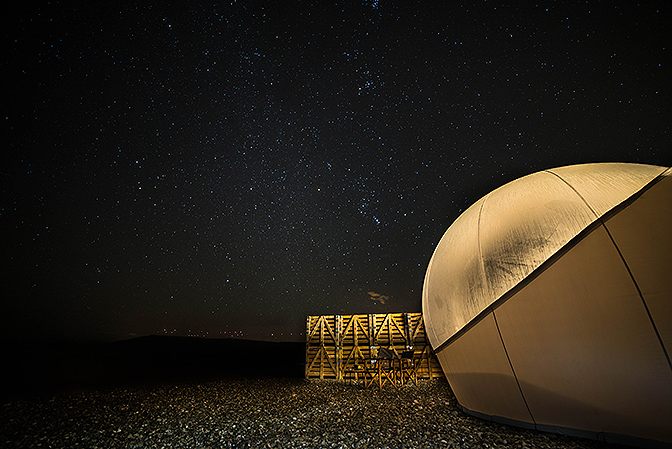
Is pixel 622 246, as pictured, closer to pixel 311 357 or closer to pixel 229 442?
pixel 229 442

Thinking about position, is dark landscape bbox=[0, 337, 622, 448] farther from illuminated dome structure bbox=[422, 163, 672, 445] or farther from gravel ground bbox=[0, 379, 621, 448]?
illuminated dome structure bbox=[422, 163, 672, 445]

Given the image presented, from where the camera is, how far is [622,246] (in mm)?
3611

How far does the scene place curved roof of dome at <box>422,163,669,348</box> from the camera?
13.3 ft

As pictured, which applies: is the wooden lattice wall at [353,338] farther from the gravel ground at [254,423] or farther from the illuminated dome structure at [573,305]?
the illuminated dome structure at [573,305]

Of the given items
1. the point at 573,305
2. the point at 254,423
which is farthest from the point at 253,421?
the point at 573,305

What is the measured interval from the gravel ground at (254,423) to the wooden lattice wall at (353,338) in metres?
3.61

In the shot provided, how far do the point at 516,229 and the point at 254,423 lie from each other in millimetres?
6414

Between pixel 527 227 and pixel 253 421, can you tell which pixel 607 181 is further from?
pixel 253 421

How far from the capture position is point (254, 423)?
5.66m

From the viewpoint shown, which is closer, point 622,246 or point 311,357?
point 622,246

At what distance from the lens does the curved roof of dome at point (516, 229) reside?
406cm

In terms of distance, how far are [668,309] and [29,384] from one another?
18085mm

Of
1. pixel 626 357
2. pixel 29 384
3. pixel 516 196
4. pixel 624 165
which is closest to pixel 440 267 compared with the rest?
pixel 516 196

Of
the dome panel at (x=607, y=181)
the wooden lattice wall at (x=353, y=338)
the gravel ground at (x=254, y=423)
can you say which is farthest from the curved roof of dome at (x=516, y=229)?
the wooden lattice wall at (x=353, y=338)
